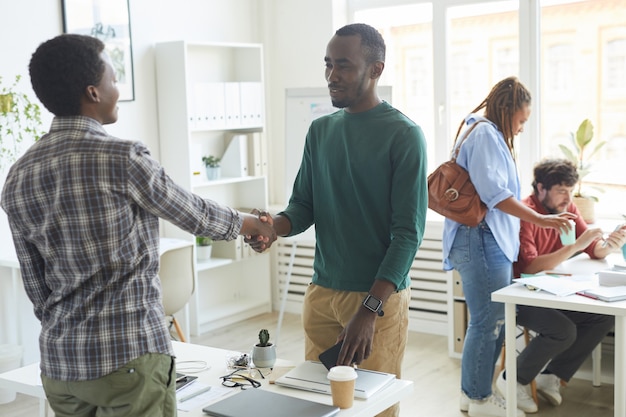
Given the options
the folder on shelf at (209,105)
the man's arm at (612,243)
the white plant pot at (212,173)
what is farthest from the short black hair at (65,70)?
the white plant pot at (212,173)

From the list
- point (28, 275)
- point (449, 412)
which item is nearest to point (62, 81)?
point (28, 275)

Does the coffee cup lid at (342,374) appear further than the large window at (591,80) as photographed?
No

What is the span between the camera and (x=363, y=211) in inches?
Result: 83.7

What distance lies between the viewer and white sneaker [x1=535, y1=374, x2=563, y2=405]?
376cm

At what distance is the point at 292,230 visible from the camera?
90.4 inches

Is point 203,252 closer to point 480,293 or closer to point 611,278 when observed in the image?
point 480,293

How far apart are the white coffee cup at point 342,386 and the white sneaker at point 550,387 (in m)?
2.15

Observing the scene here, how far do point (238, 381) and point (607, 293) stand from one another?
1634 mm

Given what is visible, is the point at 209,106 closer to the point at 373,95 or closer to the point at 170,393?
the point at 373,95

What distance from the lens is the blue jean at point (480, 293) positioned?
346 cm

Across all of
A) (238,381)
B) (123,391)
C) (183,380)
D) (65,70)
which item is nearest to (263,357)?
(238,381)

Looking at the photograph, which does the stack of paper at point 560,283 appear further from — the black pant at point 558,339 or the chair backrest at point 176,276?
the chair backrest at point 176,276

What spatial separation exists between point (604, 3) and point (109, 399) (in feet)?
13.5

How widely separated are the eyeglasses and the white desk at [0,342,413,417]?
0.8 inches
